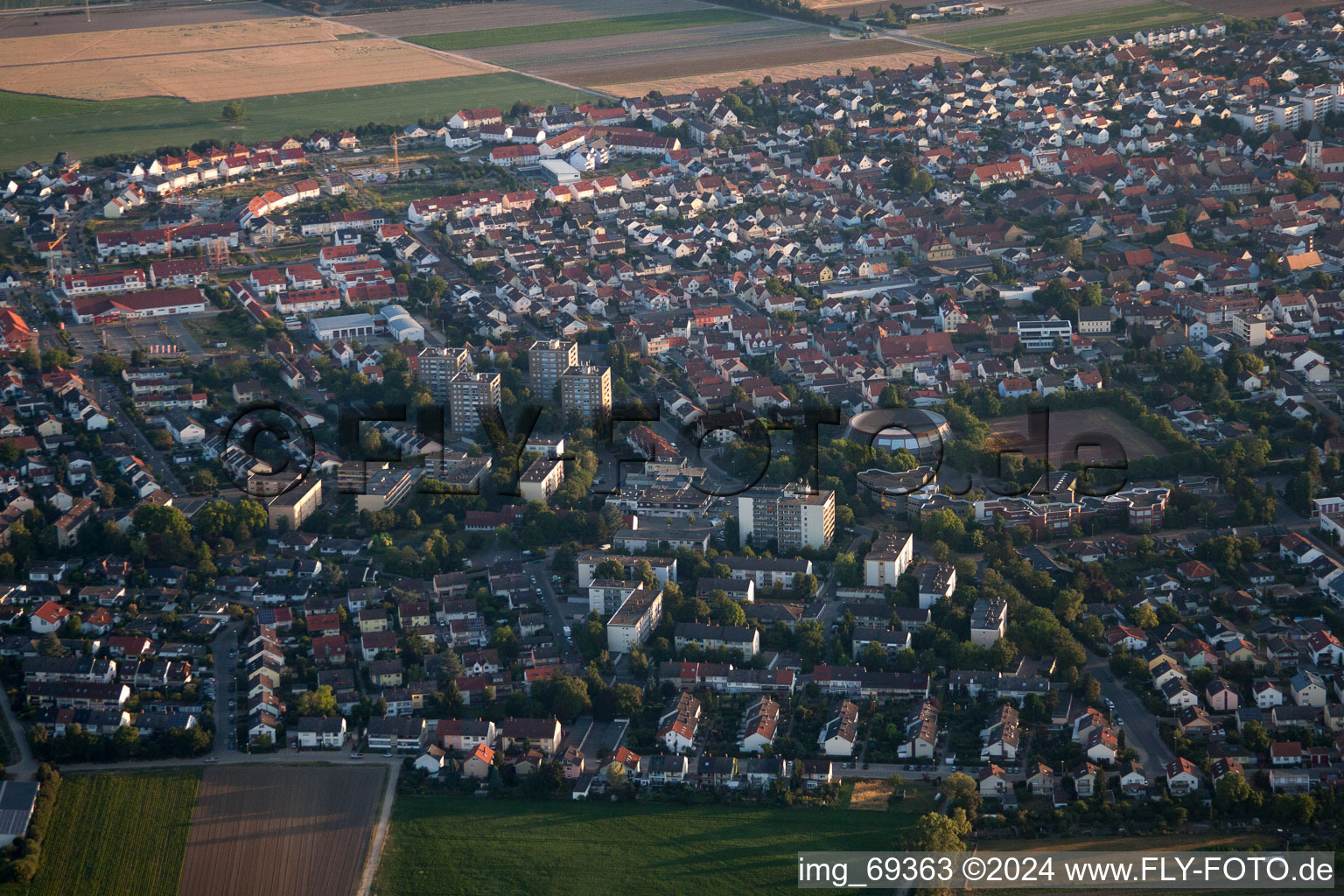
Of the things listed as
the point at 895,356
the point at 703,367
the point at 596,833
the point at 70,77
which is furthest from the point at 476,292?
the point at 70,77

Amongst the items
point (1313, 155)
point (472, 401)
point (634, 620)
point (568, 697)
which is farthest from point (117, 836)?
point (1313, 155)

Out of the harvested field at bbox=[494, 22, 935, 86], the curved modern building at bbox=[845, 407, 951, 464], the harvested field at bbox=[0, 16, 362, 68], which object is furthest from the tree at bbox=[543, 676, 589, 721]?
the harvested field at bbox=[0, 16, 362, 68]

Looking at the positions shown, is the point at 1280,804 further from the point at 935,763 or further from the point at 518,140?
the point at 518,140

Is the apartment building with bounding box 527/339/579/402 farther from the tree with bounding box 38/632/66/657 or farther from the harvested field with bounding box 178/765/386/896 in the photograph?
the harvested field with bounding box 178/765/386/896

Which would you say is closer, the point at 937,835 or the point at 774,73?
the point at 937,835

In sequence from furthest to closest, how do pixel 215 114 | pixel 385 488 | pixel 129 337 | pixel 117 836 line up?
pixel 215 114, pixel 129 337, pixel 385 488, pixel 117 836

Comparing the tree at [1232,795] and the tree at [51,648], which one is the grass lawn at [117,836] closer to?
the tree at [51,648]

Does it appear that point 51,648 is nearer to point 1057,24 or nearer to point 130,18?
point 1057,24

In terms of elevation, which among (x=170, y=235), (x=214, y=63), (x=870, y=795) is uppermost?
(x=214, y=63)
